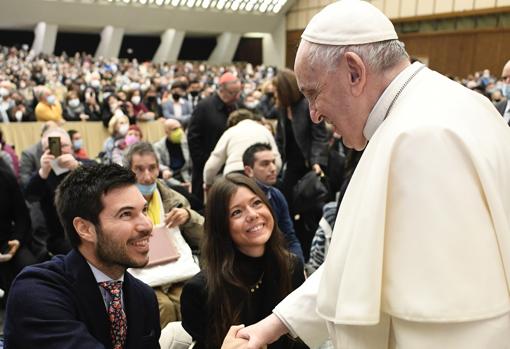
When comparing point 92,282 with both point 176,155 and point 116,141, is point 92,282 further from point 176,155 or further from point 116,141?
point 116,141

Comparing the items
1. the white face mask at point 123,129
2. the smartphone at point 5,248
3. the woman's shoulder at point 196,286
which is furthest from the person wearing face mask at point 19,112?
the woman's shoulder at point 196,286

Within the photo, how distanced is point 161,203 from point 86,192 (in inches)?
53.5

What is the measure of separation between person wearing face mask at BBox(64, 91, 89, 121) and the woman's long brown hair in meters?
7.66

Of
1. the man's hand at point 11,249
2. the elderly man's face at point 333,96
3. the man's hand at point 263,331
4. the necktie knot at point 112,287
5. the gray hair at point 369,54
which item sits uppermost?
the gray hair at point 369,54

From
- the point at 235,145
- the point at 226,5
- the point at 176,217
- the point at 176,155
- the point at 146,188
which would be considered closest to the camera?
the point at 176,217

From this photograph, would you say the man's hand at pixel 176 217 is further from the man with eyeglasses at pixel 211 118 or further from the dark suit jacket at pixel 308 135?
the man with eyeglasses at pixel 211 118

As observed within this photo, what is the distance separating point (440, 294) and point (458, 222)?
0.15m

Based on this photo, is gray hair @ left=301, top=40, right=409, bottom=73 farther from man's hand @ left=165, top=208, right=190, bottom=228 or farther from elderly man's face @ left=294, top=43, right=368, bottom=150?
man's hand @ left=165, top=208, right=190, bottom=228

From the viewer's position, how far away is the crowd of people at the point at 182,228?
159cm

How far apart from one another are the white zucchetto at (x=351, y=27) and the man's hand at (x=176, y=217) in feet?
6.60

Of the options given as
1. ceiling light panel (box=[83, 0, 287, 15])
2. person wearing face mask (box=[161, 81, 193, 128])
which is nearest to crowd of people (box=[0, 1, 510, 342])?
person wearing face mask (box=[161, 81, 193, 128])

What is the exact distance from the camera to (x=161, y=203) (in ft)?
10.4

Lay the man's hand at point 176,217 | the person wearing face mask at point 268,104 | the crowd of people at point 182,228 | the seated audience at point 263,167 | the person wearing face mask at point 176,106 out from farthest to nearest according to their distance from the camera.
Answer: the person wearing face mask at point 176,106, the person wearing face mask at point 268,104, the seated audience at point 263,167, the man's hand at point 176,217, the crowd of people at point 182,228

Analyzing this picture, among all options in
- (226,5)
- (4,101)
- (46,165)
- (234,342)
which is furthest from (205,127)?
(226,5)
